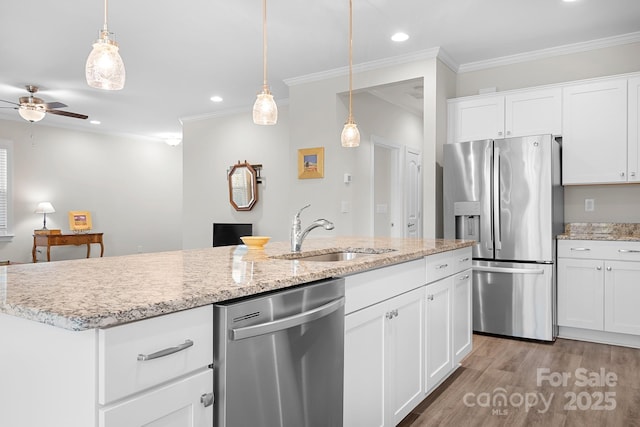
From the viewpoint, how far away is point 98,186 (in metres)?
8.31

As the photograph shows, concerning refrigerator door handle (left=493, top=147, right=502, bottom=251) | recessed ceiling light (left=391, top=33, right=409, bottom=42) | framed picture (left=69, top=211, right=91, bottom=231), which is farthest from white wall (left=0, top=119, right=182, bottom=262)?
refrigerator door handle (left=493, top=147, right=502, bottom=251)

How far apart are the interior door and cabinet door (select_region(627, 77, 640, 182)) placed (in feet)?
9.71

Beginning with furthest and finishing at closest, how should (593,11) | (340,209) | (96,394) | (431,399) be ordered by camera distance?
(340,209) → (593,11) → (431,399) → (96,394)

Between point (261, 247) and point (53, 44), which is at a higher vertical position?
point (53, 44)

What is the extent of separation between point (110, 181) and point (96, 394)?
842 cm

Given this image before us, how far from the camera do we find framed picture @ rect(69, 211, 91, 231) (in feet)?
25.4

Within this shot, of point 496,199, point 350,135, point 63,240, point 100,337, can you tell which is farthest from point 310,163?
point 63,240

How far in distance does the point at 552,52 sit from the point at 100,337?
4.61 m

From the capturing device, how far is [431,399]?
8.55 feet

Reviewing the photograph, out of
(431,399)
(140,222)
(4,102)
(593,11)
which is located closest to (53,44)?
(4,102)

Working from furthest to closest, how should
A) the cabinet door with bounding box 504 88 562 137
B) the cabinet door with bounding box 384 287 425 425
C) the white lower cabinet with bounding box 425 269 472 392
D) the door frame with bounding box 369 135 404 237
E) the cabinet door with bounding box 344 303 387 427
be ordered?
the door frame with bounding box 369 135 404 237
the cabinet door with bounding box 504 88 562 137
the white lower cabinet with bounding box 425 269 472 392
the cabinet door with bounding box 384 287 425 425
the cabinet door with bounding box 344 303 387 427

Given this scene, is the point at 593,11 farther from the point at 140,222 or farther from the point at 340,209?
the point at 140,222

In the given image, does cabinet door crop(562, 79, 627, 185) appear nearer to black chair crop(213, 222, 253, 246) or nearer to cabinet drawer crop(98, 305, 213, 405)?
cabinet drawer crop(98, 305, 213, 405)

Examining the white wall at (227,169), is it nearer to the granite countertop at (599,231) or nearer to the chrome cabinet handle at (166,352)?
the granite countertop at (599,231)
